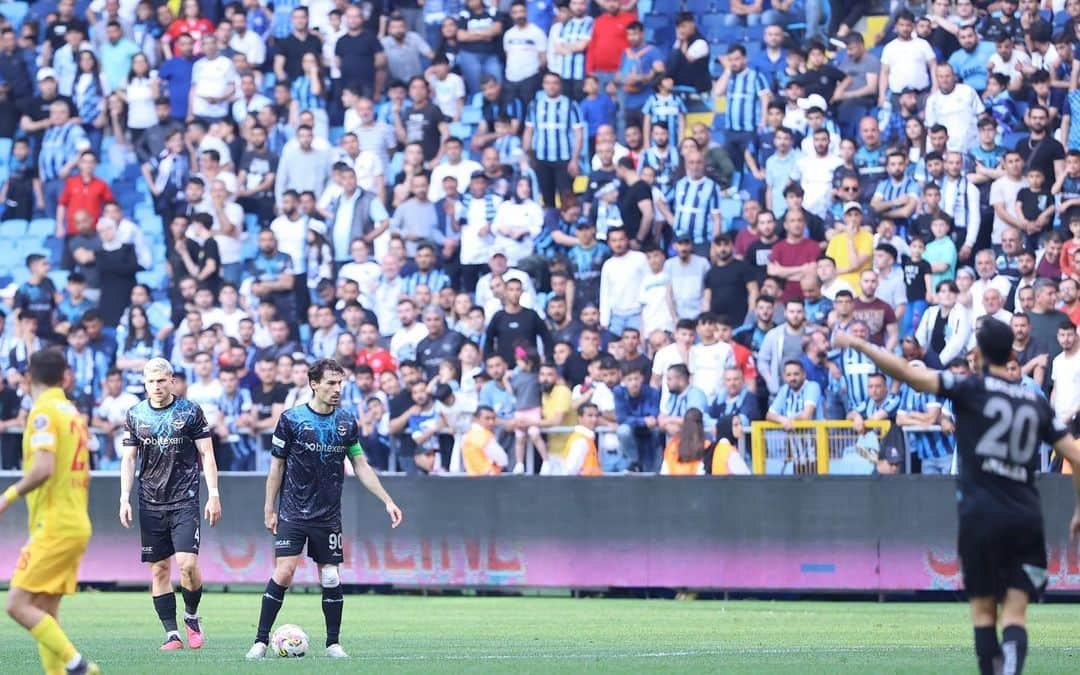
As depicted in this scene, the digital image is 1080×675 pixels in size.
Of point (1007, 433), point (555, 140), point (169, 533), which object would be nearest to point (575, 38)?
point (555, 140)

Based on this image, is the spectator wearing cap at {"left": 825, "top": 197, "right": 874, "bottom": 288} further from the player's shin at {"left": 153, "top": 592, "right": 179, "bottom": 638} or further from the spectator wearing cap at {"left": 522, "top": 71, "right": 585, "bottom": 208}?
the player's shin at {"left": 153, "top": 592, "right": 179, "bottom": 638}

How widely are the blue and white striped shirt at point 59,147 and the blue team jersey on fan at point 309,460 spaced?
1671cm

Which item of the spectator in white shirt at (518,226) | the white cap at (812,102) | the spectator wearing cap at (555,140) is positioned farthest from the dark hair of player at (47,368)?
the spectator wearing cap at (555,140)

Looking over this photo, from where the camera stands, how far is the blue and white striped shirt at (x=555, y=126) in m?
25.7

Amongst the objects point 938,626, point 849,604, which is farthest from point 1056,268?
point 938,626

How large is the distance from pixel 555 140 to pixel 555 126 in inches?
7.7

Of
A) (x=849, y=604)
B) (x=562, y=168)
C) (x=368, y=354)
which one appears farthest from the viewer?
(x=562, y=168)

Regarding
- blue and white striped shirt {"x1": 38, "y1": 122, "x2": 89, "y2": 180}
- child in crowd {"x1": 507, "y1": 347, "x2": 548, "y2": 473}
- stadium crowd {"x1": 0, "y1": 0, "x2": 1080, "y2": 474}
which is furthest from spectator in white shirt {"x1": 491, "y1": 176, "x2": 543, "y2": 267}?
blue and white striped shirt {"x1": 38, "y1": 122, "x2": 89, "y2": 180}

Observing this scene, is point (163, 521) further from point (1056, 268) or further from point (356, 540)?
point (1056, 268)

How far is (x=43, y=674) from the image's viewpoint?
1177 cm

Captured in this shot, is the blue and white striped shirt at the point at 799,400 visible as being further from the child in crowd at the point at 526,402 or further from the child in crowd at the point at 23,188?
the child in crowd at the point at 23,188

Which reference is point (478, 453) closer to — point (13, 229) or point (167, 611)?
point (167, 611)

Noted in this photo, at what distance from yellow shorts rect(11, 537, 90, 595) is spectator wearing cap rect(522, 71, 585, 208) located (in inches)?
631

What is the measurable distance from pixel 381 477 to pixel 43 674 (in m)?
9.64
